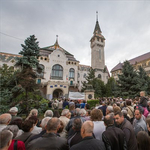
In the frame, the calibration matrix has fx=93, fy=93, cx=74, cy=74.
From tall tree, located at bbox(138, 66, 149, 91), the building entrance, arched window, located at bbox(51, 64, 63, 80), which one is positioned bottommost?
the building entrance

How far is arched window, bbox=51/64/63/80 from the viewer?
95.1 ft

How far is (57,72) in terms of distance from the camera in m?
29.6

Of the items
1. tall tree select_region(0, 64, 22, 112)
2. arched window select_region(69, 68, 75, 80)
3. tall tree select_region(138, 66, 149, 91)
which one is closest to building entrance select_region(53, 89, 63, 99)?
arched window select_region(69, 68, 75, 80)

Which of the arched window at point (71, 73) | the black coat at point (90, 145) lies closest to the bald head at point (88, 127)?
the black coat at point (90, 145)

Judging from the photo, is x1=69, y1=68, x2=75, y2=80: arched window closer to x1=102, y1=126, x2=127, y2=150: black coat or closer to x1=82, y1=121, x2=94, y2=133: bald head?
x1=102, y1=126, x2=127, y2=150: black coat

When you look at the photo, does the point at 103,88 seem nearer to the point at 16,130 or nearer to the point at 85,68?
the point at 85,68

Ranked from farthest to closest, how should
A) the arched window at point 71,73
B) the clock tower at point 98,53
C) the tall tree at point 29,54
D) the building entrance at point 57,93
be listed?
the clock tower at point 98,53 < the arched window at point 71,73 < the building entrance at point 57,93 < the tall tree at point 29,54

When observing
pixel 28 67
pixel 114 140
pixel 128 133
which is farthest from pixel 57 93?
pixel 114 140

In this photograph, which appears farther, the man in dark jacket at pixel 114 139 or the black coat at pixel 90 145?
the man in dark jacket at pixel 114 139

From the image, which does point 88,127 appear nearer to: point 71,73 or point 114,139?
point 114,139

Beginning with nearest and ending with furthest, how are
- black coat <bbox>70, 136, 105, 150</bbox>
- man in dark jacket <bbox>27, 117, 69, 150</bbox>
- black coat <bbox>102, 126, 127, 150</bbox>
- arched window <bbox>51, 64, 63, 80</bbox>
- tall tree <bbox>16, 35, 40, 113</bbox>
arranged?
black coat <bbox>70, 136, 105, 150</bbox>
man in dark jacket <bbox>27, 117, 69, 150</bbox>
black coat <bbox>102, 126, 127, 150</bbox>
tall tree <bbox>16, 35, 40, 113</bbox>
arched window <bbox>51, 64, 63, 80</bbox>

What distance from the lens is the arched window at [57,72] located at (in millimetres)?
28984

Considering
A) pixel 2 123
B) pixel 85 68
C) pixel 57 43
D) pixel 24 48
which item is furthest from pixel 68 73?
pixel 2 123

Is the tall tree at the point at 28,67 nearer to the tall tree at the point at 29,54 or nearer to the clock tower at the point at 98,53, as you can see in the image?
the tall tree at the point at 29,54
